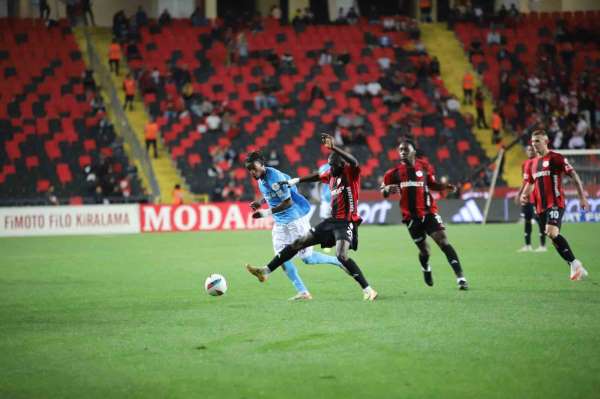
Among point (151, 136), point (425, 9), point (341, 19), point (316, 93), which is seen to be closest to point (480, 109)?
point (316, 93)

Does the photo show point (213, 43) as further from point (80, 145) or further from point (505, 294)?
point (505, 294)

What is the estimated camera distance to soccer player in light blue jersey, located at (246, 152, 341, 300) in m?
12.7

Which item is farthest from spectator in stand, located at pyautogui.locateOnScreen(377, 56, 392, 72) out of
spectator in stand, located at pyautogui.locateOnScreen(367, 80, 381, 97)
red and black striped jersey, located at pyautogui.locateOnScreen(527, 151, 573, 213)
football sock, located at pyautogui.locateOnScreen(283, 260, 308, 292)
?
football sock, located at pyautogui.locateOnScreen(283, 260, 308, 292)

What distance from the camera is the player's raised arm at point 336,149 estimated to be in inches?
435

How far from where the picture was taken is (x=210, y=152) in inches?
1417

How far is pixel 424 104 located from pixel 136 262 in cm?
2246

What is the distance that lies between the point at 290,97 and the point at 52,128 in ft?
32.2

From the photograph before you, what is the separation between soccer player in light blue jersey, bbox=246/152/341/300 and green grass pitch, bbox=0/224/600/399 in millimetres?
460

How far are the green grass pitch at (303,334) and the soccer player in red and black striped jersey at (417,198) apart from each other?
0.65m

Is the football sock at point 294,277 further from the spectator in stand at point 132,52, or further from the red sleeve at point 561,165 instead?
the spectator in stand at point 132,52

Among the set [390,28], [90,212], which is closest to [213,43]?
[390,28]

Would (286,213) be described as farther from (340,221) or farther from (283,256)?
(340,221)

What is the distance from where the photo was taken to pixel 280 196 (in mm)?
12773

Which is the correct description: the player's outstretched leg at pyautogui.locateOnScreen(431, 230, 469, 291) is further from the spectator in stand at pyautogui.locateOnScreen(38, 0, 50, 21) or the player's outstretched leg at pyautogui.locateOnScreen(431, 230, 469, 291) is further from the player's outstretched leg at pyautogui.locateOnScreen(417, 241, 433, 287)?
the spectator in stand at pyautogui.locateOnScreen(38, 0, 50, 21)
